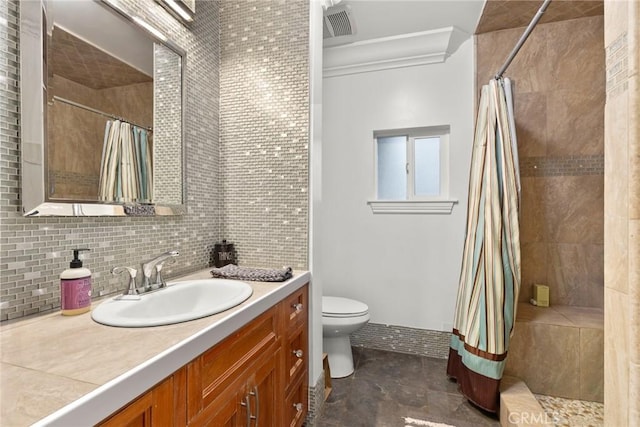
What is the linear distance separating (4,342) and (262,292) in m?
0.68

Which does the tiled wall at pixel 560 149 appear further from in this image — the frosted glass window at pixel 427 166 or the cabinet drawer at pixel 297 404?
the cabinet drawer at pixel 297 404

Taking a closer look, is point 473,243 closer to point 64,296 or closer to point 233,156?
point 233,156

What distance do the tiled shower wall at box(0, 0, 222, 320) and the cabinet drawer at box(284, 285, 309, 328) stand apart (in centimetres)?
55

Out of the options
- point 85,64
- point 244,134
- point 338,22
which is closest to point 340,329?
point 244,134

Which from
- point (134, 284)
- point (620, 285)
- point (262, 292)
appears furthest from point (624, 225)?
point (134, 284)

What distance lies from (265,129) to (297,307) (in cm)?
96

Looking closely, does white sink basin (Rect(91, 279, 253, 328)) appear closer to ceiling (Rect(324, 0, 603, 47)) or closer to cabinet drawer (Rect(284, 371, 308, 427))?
cabinet drawer (Rect(284, 371, 308, 427))

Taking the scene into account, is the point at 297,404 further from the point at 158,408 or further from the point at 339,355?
the point at 158,408

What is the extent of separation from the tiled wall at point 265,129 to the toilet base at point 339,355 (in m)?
0.80

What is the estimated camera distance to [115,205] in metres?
1.08

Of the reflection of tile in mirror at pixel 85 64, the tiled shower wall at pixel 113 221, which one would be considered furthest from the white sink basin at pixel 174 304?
the reflection of tile in mirror at pixel 85 64

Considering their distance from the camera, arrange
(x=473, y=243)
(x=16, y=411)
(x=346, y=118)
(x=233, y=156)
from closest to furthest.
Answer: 1. (x=16, y=411)
2. (x=233, y=156)
3. (x=473, y=243)
4. (x=346, y=118)

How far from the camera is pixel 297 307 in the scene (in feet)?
4.67

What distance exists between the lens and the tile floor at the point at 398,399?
5.28ft
